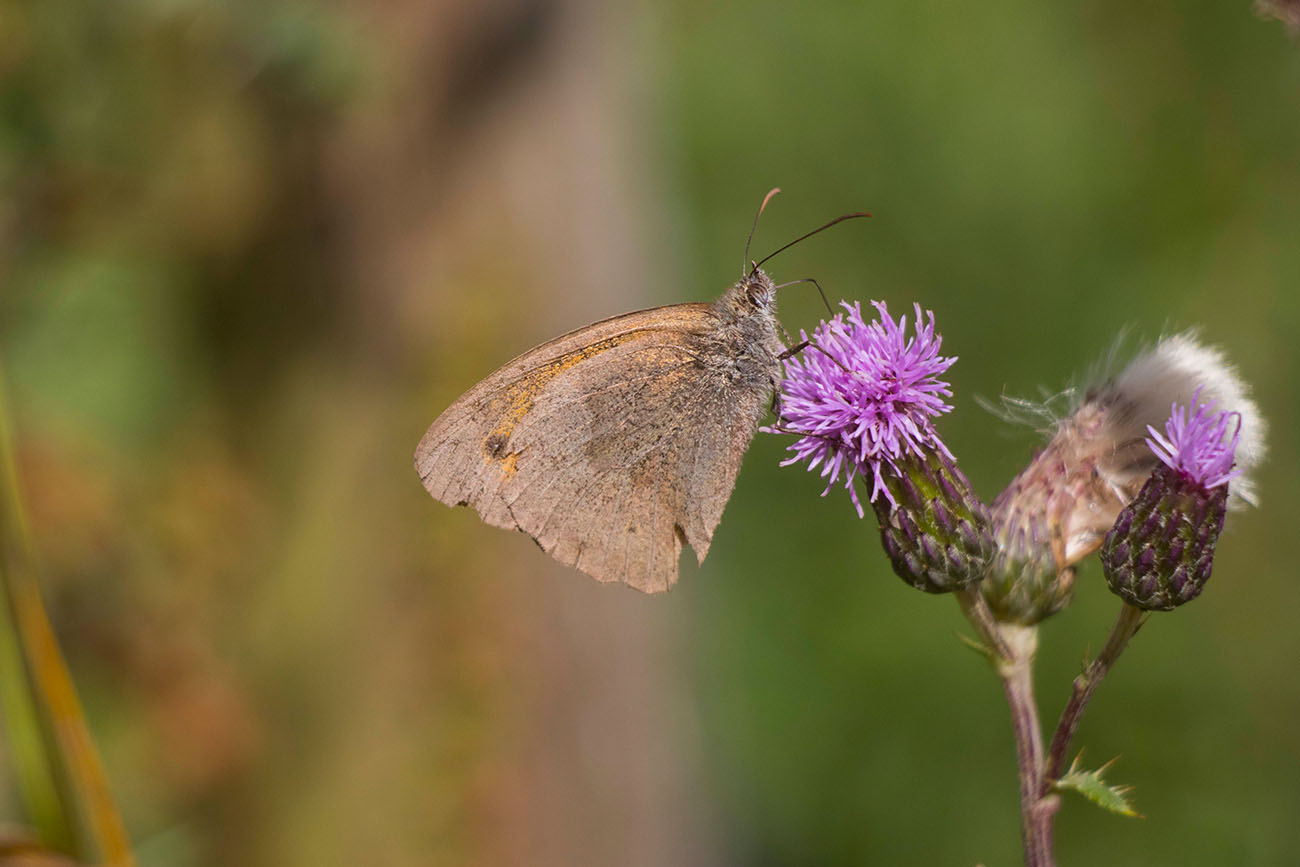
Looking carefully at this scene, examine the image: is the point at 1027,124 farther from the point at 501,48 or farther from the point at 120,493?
the point at 120,493

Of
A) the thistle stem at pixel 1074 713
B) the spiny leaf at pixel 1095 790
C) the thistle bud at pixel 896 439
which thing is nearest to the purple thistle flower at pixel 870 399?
the thistle bud at pixel 896 439

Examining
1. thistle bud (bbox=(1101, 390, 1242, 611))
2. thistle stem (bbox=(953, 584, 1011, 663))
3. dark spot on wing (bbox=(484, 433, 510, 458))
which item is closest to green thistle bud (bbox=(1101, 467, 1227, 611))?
thistle bud (bbox=(1101, 390, 1242, 611))

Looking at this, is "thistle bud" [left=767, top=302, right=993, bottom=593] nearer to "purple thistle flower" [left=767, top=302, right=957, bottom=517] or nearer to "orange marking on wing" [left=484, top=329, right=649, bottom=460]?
"purple thistle flower" [left=767, top=302, right=957, bottom=517]

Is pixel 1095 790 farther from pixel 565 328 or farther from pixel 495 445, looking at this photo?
pixel 565 328

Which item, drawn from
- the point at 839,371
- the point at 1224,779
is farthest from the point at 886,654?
the point at 839,371

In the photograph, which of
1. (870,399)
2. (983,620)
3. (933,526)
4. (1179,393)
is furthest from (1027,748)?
(1179,393)

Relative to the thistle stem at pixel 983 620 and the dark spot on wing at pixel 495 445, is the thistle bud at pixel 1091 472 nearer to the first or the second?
the thistle stem at pixel 983 620

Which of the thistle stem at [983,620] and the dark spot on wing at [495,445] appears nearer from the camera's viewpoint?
the thistle stem at [983,620]
